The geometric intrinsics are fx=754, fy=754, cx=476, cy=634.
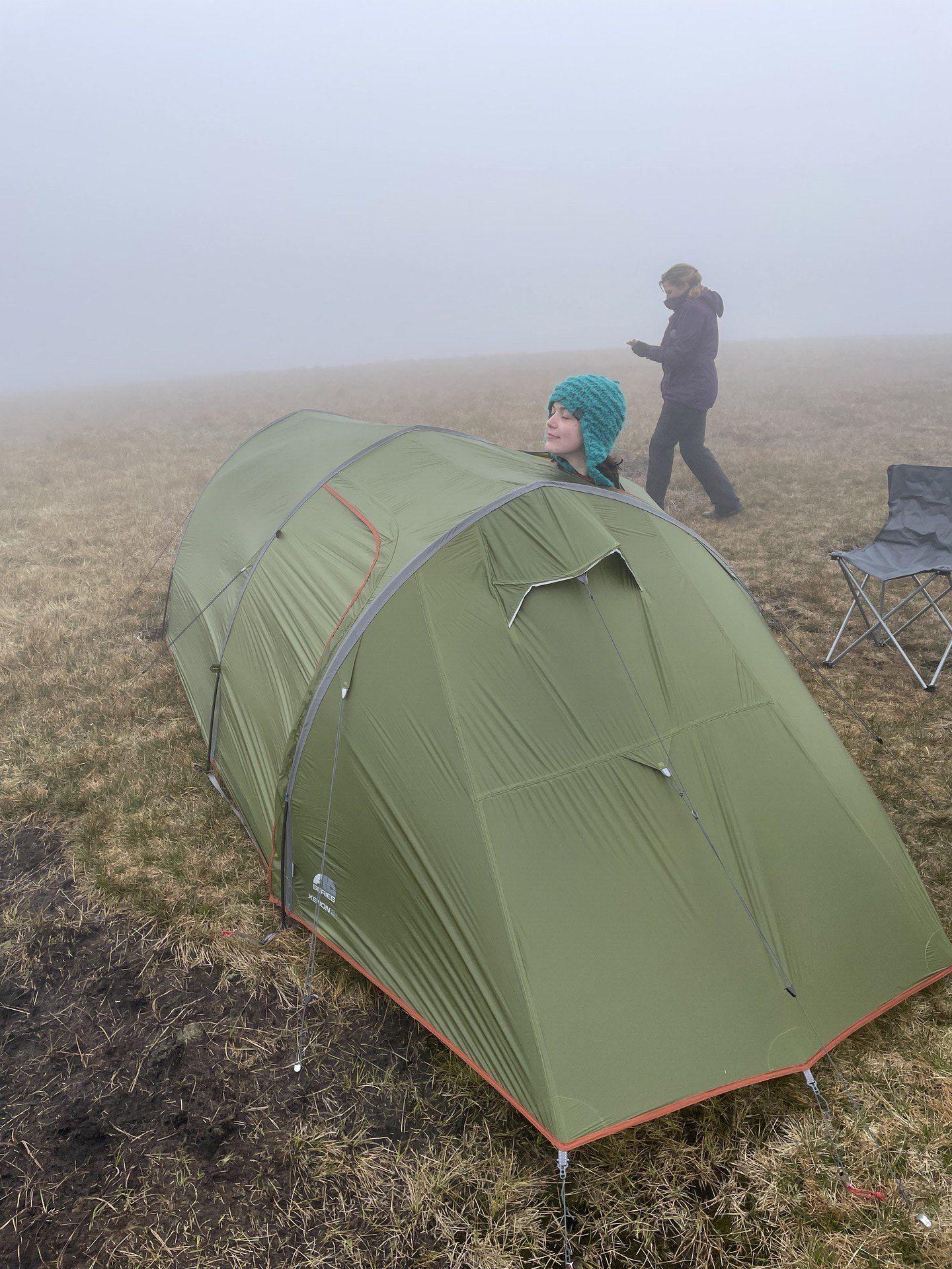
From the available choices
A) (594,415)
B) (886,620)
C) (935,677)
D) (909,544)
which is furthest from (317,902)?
(909,544)

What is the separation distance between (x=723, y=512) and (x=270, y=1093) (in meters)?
7.99

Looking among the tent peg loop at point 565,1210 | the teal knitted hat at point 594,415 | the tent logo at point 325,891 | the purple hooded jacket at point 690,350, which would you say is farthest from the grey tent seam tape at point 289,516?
the purple hooded jacket at point 690,350

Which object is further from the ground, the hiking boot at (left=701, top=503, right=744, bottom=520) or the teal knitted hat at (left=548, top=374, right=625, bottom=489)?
the teal knitted hat at (left=548, top=374, right=625, bottom=489)

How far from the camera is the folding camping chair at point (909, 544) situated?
17.5 feet

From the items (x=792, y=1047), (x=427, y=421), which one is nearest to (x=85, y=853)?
Result: (x=792, y=1047)

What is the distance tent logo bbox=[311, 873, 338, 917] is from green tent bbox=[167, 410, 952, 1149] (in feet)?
0.04

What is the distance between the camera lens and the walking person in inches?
311

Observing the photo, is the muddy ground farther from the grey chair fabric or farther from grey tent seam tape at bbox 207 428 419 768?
the grey chair fabric

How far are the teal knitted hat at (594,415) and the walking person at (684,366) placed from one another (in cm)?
407

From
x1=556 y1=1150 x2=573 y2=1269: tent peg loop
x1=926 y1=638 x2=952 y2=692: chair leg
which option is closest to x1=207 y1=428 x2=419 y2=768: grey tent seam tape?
x1=556 y1=1150 x2=573 y2=1269: tent peg loop

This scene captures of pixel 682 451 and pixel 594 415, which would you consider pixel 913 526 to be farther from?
pixel 594 415

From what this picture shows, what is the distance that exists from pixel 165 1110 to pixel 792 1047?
2.27 metres

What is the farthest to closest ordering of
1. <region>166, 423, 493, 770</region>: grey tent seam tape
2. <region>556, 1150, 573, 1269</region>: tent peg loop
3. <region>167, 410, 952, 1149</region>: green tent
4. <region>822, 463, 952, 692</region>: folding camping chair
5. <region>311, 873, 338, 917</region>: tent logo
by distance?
<region>822, 463, 952, 692</region>: folding camping chair
<region>166, 423, 493, 770</region>: grey tent seam tape
<region>311, 873, 338, 917</region>: tent logo
<region>167, 410, 952, 1149</region>: green tent
<region>556, 1150, 573, 1269</region>: tent peg loop

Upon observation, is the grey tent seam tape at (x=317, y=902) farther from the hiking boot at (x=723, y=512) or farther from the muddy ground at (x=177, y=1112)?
the hiking boot at (x=723, y=512)
